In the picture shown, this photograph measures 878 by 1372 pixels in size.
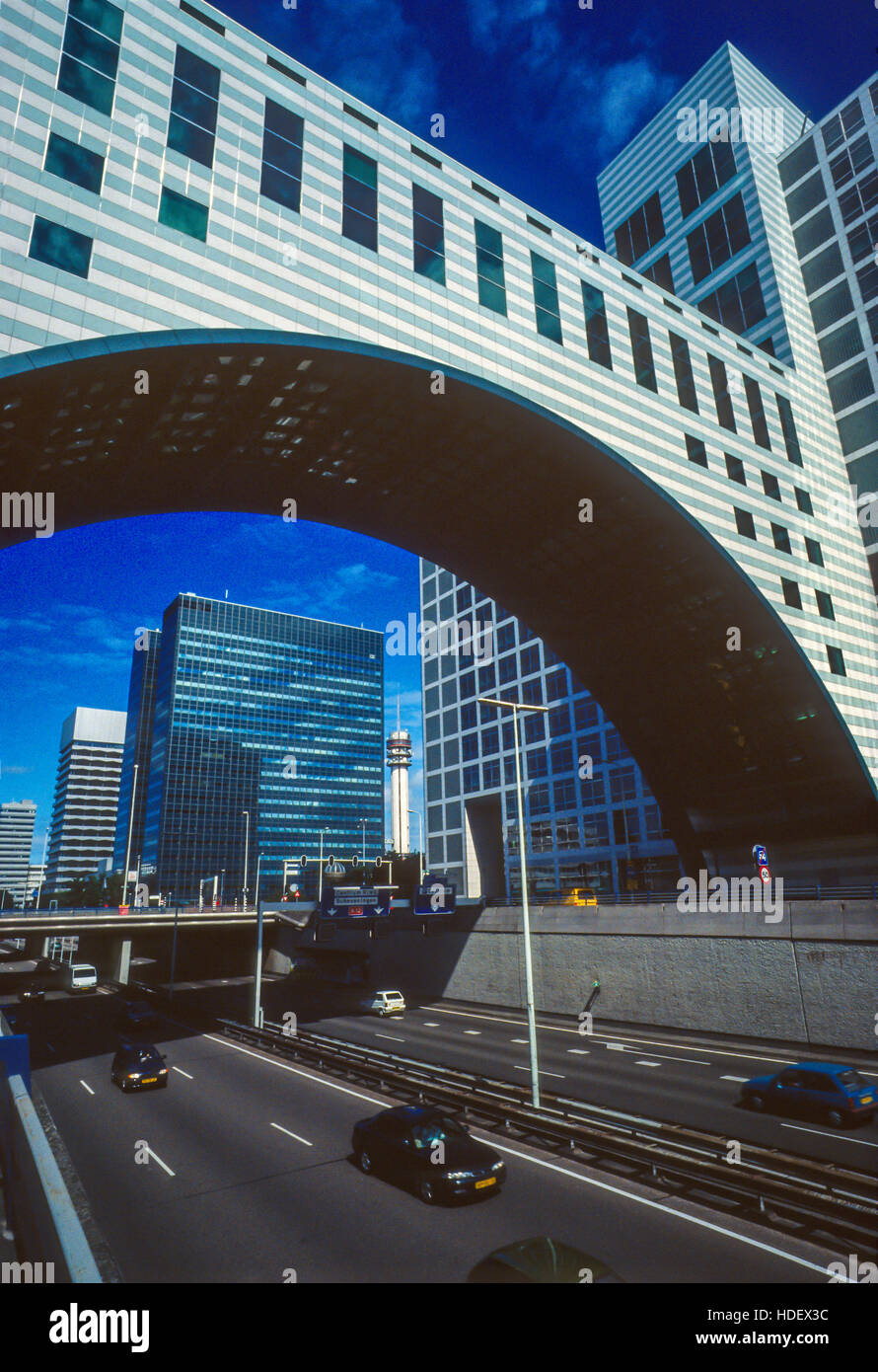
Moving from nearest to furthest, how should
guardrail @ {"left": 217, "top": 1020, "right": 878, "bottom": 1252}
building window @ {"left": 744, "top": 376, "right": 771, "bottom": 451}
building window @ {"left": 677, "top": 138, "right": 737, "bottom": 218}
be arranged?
guardrail @ {"left": 217, "top": 1020, "right": 878, "bottom": 1252} → building window @ {"left": 744, "top": 376, "right": 771, "bottom": 451} → building window @ {"left": 677, "top": 138, "right": 737, "bottom": 218}

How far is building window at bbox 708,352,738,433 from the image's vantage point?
44.1 metres

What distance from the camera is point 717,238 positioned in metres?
58.1

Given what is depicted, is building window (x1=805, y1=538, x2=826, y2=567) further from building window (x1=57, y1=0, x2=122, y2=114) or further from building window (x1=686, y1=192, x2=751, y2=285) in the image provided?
building window (x1=57, y1=0, x2=122, y2=114)

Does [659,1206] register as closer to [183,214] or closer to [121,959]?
[183,214]

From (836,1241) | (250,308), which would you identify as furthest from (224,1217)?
(250,308)

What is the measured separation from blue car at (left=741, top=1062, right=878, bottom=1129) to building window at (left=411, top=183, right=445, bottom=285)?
32.8 m

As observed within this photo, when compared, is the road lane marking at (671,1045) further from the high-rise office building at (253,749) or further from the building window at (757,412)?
the high-rise office building at (253,749)

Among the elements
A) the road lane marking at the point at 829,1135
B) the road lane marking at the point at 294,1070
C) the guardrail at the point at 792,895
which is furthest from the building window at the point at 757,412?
the road lane marking at the point at 294,1070

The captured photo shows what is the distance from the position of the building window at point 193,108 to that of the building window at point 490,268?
40.8 feet

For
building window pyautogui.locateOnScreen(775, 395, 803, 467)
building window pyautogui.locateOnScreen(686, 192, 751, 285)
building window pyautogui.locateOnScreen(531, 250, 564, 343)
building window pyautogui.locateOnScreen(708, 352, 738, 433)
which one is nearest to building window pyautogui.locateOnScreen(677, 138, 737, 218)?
building window pyautogui.locateOnScreen(686, 192, 751, 285)

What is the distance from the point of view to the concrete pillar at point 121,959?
2736 inches
